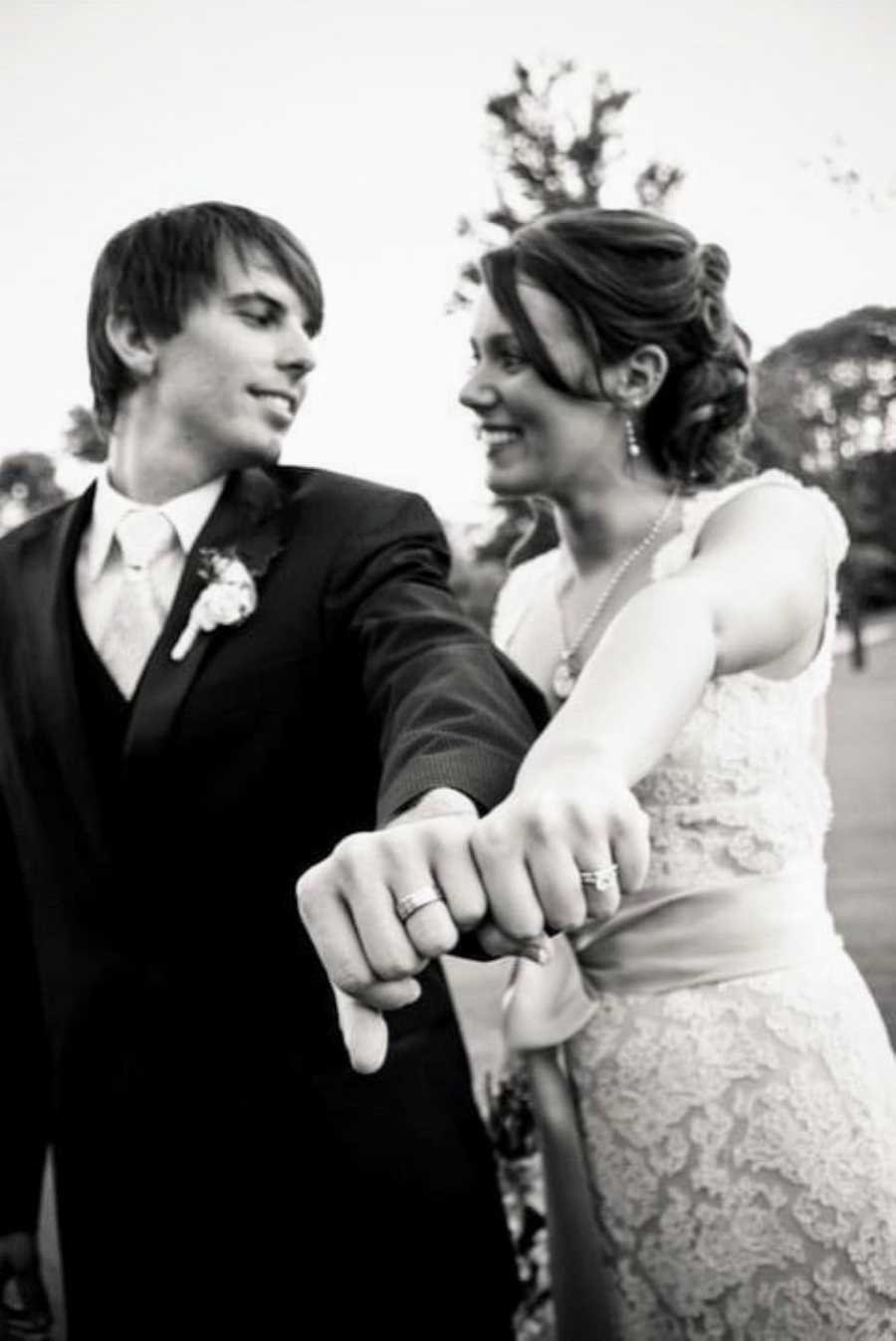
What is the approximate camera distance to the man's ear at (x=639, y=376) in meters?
2.36

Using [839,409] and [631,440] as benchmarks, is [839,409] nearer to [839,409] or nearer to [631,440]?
[839,409]

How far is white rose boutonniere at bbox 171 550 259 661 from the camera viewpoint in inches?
72.7

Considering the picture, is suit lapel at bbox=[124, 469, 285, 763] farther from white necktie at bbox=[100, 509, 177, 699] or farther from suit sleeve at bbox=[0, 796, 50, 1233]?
suit sleeve at bbox=[0, 796, 50, 1233]

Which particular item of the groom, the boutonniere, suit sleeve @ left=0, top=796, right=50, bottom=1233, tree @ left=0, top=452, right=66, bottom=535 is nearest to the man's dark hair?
the groom

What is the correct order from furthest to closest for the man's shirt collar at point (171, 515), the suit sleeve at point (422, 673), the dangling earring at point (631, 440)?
the dangling earring at point (631, 440) < the man's shirt collar at point (171, 515) < the suit sleeve at point (422, 673)

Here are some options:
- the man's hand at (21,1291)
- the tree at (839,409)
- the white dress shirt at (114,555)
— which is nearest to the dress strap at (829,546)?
the white dress shirt at (114,555)

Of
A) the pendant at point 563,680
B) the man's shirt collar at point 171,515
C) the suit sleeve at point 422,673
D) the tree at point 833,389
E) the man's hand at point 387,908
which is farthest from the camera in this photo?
the tree at point 833,389

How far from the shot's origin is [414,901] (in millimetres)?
887

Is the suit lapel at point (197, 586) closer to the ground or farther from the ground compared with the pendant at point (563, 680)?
farther from the ground

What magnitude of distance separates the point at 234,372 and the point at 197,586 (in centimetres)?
44

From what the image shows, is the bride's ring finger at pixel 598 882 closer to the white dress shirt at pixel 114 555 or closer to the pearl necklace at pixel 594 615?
the white dress shirt at pixel 114 555

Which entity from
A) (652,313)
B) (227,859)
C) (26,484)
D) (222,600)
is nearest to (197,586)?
(222,600)

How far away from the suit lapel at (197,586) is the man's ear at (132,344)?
12.0 inches

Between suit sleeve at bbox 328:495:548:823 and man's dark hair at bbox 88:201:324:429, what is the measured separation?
1.86ft
